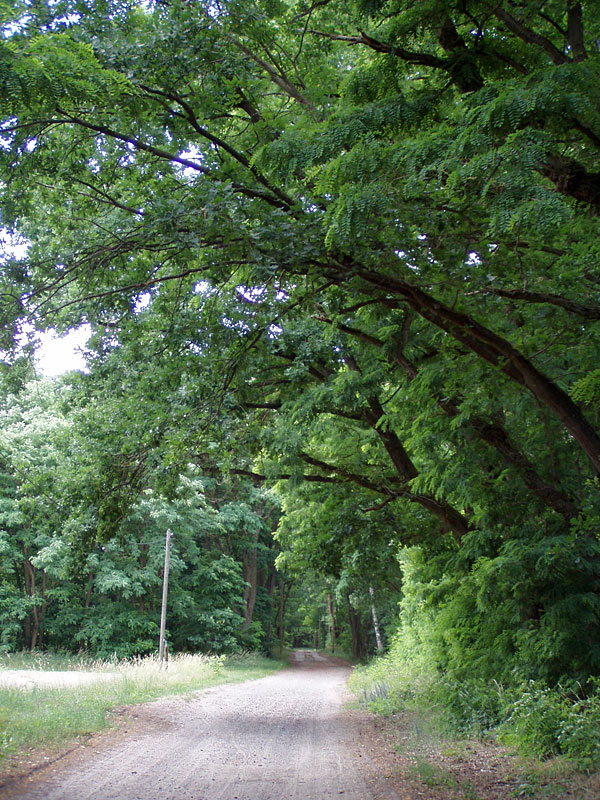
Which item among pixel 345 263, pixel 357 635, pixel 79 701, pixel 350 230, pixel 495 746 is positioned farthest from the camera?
pixel 357 635

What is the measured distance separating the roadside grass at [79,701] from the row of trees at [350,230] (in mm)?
2703

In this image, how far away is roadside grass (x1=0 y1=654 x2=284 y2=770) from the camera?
7.95 metres

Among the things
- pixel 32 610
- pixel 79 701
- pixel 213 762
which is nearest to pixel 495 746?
pixel 213 762

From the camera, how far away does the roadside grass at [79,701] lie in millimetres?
7950

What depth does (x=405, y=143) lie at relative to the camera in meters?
4.92

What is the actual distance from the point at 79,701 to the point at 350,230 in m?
10.5

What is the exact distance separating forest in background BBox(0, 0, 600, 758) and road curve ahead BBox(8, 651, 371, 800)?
265 centimetres

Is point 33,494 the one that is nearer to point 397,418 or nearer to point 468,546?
point 397,418

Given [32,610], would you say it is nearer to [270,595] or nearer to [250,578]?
[250,578]

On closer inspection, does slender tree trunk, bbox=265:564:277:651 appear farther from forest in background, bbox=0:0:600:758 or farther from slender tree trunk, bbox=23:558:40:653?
forest in background, bbox=0:0:600:758

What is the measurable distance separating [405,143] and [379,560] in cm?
1058

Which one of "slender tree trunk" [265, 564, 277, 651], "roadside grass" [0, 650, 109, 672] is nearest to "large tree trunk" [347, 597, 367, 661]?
"slender tree trunk" [265, 564, 277, 651]

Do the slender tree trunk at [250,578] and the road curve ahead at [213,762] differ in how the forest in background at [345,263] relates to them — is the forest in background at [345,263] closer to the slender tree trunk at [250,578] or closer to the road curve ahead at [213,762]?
the road curve ahead at [213,762]

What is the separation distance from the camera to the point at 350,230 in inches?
173
